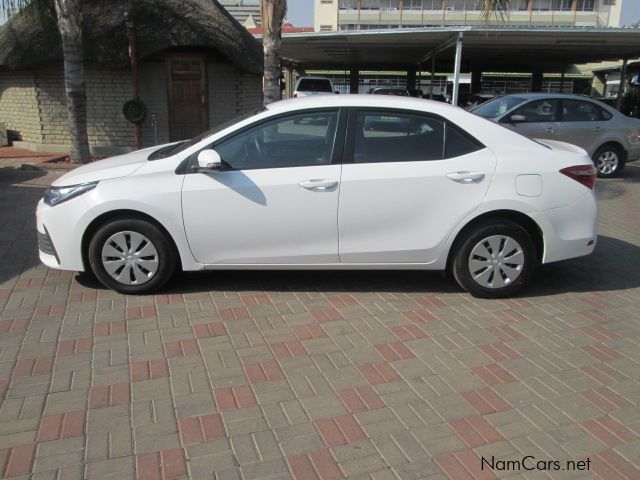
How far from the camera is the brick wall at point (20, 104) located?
1391cm

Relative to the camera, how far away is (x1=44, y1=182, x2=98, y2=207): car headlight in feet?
15.3

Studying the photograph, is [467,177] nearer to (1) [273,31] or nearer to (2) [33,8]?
(1) [273,31]

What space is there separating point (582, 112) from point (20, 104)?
13.1 metres

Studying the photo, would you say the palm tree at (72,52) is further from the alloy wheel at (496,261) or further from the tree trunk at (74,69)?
the alloy wheel at (496,261)

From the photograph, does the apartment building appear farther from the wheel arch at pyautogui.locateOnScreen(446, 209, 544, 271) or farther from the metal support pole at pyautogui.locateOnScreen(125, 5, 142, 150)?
the wheel arch at pyautogui.locateOnScreen(446, 209, 544, 271)

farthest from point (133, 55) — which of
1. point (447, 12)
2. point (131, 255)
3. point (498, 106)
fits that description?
point (447, 12)

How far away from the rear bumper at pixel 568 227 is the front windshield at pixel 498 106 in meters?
6.39

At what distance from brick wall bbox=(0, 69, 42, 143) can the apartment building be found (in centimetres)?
5680

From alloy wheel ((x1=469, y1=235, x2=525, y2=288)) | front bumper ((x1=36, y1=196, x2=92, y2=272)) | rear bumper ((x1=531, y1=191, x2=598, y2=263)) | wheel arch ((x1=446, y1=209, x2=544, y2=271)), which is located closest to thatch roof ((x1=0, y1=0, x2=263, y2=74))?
front bumper ((x1=36, y1=196, x2=92, y2=272))

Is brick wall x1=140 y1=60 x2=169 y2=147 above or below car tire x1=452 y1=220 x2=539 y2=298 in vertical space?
Answer: above

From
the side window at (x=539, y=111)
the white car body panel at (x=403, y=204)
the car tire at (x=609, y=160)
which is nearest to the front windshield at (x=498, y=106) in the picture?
the side window at (x=539, y=111)

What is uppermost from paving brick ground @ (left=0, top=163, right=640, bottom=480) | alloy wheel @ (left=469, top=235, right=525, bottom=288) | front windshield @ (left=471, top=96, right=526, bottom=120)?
front windshield @ (left=471, top=96, right=526, bottom=120)

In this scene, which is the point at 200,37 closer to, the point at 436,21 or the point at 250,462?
the point at 250,462

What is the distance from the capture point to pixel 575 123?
439 inches
